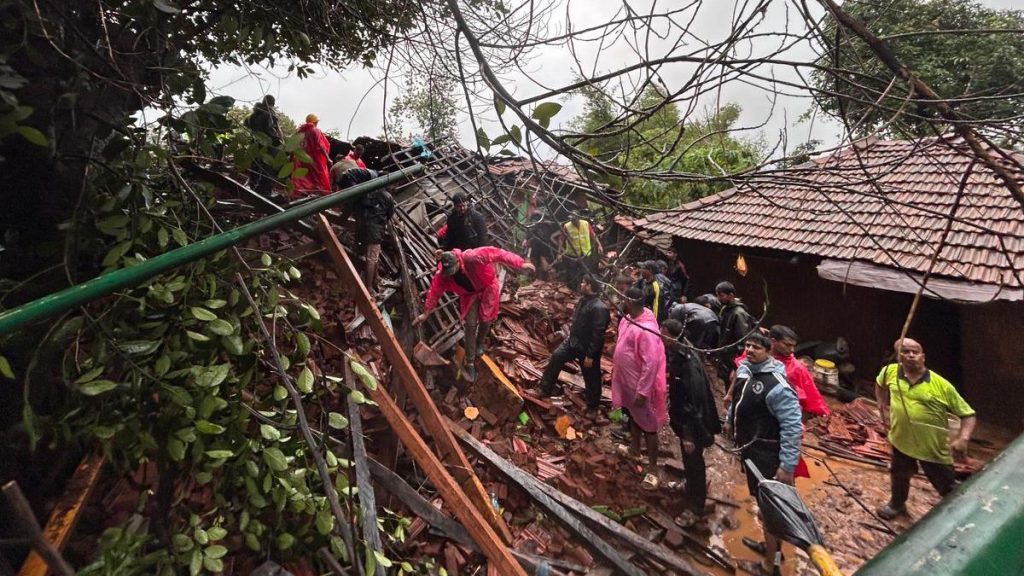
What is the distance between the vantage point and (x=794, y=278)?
8.48 metres

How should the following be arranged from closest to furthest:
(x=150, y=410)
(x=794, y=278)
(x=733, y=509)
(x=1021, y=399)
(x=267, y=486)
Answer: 1. (x=150, y=410)
2. (x=267, y=486)
3. (x=733, y=509)
4. (x=1021, y=399)
5. (x=794, y=278)

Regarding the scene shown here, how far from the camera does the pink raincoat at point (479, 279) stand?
17.3 feet

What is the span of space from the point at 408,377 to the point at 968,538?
9.82 feet

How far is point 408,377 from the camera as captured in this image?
3197mm

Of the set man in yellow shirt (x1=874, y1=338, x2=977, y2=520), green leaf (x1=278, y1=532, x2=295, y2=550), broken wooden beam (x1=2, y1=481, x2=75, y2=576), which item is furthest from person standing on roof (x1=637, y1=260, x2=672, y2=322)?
broken wooden beam (x1=2, y1=481, x2=75, y2=576)

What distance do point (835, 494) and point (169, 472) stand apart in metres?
6.34

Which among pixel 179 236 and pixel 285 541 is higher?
pixel 179 236

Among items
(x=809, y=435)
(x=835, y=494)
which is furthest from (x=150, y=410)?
(x=809, y=435)

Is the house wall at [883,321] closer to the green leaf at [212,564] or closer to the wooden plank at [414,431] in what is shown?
the wooden plank at [414,431]

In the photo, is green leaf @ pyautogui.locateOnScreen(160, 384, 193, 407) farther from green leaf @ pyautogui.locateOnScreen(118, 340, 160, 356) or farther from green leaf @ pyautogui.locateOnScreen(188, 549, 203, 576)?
green leaf @ pyautogui.locateOnScreen(188, 549, 203, 576)

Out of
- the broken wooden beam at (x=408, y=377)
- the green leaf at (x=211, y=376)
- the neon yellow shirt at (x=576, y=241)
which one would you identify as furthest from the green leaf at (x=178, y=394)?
the neon yellow shirt at (x=576, y=241)

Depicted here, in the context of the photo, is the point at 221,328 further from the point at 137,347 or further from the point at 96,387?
the point at 96,387

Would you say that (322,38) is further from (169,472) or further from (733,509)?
(733,509)

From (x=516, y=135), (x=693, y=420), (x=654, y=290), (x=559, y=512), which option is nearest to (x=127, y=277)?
(x=516, y=135)
